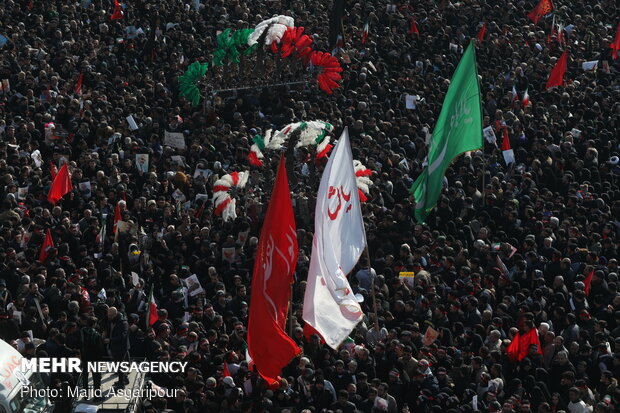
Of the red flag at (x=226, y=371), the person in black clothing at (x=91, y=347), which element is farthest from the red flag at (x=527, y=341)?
Answer: the person in black clothing at (x=91, y=347)

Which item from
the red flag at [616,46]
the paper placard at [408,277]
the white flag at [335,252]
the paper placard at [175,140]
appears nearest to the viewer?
the white flag at [335,252]

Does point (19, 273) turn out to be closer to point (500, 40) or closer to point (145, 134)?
point (145, 134)

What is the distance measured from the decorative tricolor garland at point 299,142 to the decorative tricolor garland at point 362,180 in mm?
683

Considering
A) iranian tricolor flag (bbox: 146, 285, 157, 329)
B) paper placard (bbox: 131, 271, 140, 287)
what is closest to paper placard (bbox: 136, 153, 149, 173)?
paper placard (bbox: 131, 271, 140, 287)

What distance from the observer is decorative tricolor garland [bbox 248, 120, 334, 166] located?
23391mm

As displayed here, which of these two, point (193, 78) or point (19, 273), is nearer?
point (19, 273)

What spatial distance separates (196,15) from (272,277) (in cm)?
1727

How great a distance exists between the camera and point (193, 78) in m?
27.8

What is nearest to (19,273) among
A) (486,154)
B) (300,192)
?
(300,192)

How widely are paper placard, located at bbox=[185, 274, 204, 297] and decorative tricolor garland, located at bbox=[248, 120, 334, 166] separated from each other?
11.7 ft

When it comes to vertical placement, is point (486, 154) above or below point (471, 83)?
below

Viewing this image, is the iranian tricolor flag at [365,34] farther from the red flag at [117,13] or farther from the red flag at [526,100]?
the red flag at [117,13]

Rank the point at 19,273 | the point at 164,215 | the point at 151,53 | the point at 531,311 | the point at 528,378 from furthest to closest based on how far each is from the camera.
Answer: the point at 151,53
the point at 164,215
the point at 19,273
the point at 531,311
the point at 528,378

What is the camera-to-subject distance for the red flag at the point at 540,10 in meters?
32.8
